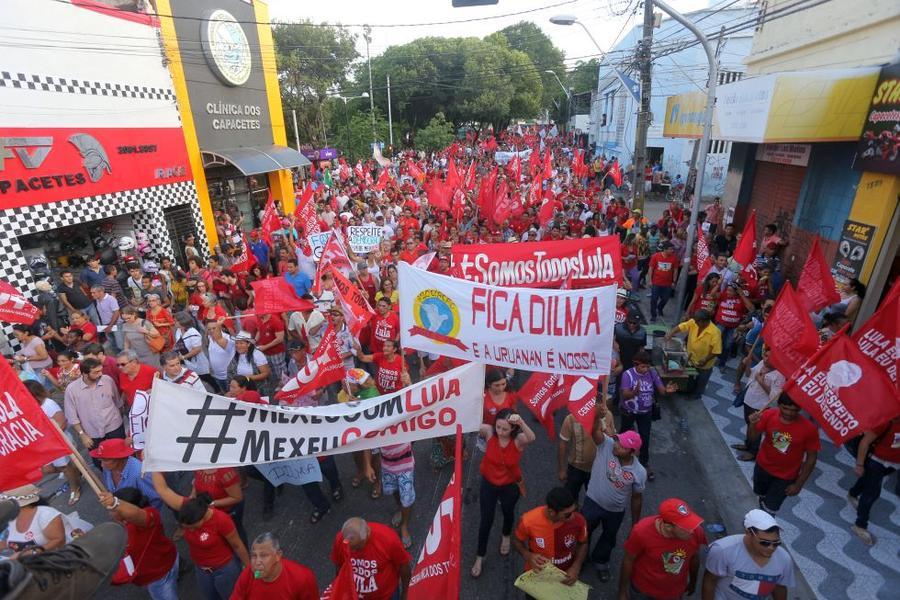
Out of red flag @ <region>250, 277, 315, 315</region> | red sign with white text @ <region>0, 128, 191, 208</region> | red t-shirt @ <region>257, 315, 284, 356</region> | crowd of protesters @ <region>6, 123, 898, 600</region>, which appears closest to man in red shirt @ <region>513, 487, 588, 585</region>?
crowd of protesters @ <region>6, 123, 898, 600</region>

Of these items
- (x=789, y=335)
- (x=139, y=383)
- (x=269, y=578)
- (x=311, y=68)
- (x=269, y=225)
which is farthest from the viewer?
(x=311, y=68)

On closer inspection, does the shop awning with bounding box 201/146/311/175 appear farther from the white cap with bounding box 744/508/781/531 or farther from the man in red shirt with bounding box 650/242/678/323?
the white cap with bounding box 744/508/781/531

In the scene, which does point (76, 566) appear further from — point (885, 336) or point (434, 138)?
point (434, 138)

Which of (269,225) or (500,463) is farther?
(269,225)

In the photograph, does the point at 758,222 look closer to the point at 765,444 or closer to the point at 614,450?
the point at 765,444

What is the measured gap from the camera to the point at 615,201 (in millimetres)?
15305

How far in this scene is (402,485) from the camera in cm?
482

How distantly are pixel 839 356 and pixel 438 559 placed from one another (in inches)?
147

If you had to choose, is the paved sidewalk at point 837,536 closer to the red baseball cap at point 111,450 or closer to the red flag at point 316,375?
the red flag at point 316,375

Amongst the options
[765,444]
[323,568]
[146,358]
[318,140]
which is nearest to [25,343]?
[146,358]

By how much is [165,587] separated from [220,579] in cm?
59

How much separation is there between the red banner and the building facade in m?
13.4

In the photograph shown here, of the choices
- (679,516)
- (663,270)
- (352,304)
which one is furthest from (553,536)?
(663,270)

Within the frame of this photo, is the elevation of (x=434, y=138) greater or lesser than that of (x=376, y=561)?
greater
